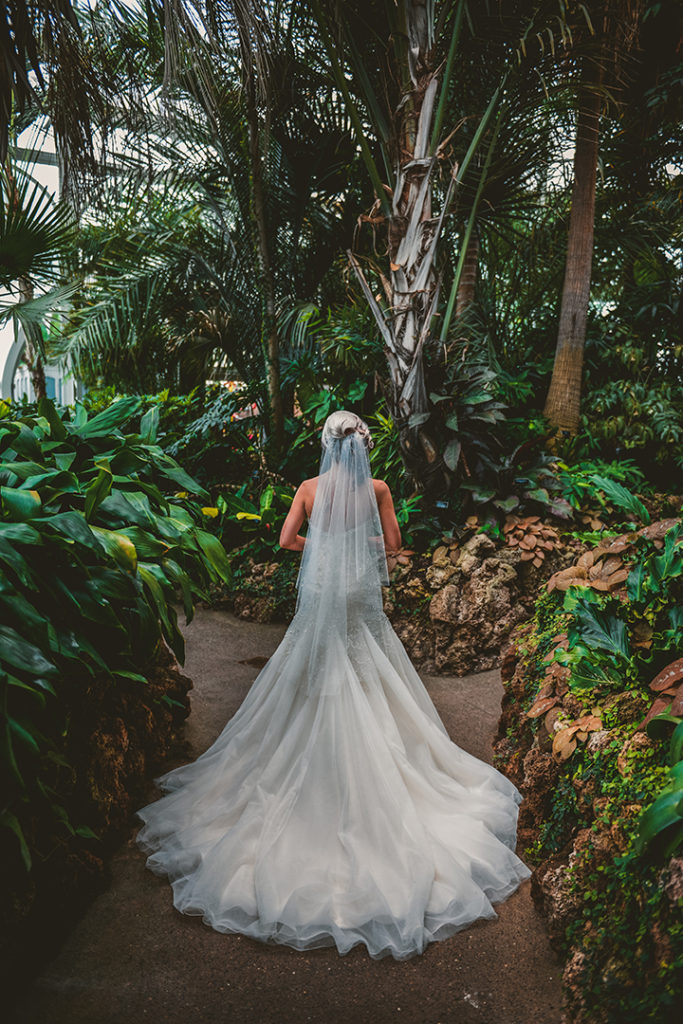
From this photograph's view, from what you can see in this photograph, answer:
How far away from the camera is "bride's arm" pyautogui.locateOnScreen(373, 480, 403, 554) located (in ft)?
11.7

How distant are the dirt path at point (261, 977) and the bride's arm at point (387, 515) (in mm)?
1708

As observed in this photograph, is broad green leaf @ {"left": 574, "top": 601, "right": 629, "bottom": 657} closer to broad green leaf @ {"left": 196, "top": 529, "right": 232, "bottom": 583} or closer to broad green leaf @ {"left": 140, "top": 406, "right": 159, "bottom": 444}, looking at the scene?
broad green leaf @ {"left": 196, "top": 529, "right": 232, "bottom": 583}

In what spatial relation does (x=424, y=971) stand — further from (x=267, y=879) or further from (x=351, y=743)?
(x=351, y=743)

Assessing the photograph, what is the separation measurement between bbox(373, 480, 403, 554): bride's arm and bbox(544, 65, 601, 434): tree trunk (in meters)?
3.58

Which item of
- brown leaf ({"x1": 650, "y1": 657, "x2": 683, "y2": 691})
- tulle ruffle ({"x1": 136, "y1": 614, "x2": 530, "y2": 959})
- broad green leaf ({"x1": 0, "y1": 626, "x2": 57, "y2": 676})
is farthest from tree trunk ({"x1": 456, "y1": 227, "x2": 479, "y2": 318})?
broad green leaf ({"x1": 0, "y1": 626, "x2": 57, "y2": 676})

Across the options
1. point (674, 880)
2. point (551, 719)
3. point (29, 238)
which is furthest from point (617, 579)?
point (29, 238)

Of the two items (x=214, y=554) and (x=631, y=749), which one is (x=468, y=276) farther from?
(x=631, y=749)

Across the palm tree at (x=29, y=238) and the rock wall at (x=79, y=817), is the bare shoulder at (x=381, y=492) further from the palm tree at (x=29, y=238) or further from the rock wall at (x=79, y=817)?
the palm tree at (x=29, y=238)

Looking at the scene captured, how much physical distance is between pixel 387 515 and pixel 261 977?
2.10m

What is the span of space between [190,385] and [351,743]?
8.48 meters

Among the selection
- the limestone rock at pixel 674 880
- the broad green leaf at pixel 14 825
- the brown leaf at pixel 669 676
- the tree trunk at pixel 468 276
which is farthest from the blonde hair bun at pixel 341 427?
the tree trunk at pixel 468 276

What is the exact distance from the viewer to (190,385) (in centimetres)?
1054

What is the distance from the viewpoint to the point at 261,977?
2262 mm

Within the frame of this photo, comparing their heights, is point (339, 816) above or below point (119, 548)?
below
